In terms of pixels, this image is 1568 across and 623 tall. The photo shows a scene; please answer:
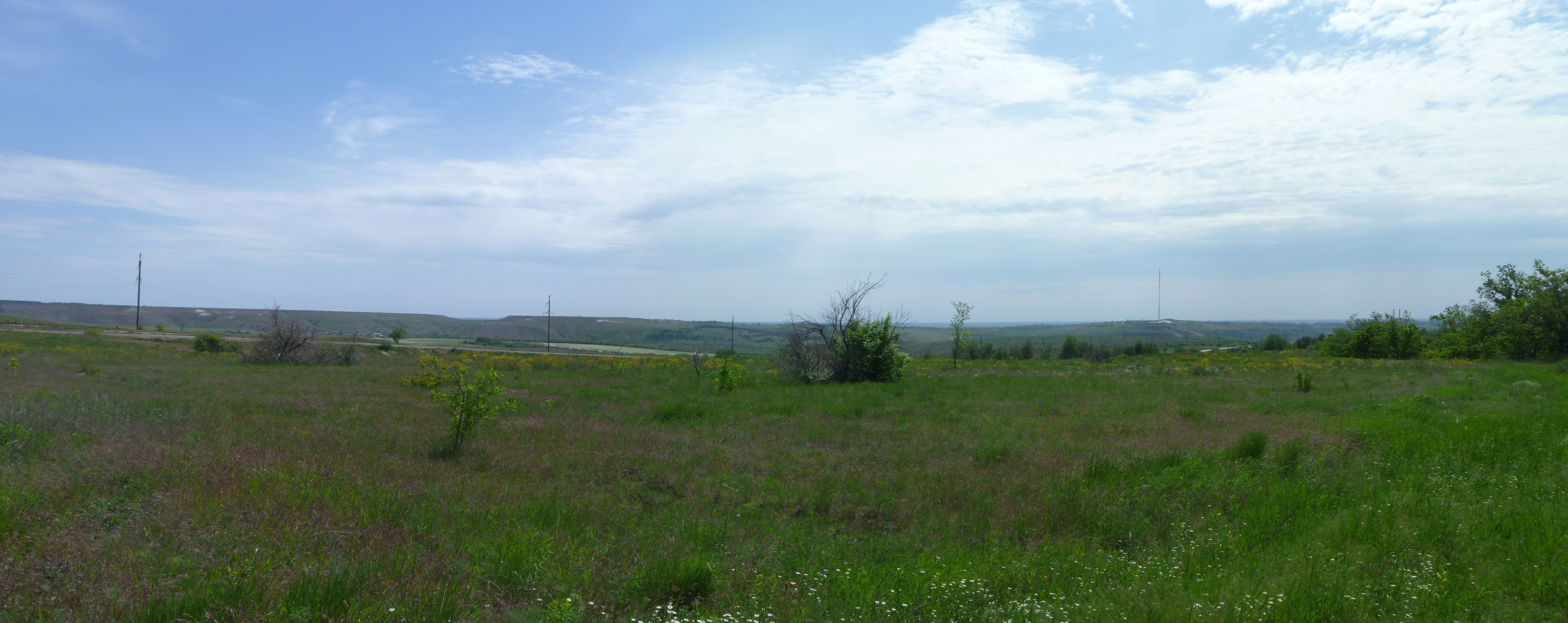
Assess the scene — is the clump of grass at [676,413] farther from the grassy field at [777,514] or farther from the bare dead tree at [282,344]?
the bare dead tree at [282,344]

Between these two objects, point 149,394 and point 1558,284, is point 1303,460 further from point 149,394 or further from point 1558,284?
point 1558,284

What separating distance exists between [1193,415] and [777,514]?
13.4m

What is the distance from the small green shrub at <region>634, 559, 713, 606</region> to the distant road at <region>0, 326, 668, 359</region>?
4675 cm

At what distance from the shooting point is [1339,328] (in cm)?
5859

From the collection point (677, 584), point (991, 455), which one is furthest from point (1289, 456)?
point (677, 584)

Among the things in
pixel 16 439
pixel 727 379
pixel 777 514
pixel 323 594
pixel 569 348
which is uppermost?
pixel 16 439

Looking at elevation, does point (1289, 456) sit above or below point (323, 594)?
below

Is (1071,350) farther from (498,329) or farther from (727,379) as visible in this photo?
(498,329)

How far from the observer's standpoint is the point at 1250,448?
11.4m

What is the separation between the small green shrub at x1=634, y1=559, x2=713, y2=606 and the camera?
5.13m

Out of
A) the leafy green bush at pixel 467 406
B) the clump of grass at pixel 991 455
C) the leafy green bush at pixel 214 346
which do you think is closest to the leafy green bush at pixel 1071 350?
the clump of grass at pixel 991 455

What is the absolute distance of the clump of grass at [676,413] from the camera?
55.7 ft

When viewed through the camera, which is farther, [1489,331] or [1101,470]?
[1489,331]

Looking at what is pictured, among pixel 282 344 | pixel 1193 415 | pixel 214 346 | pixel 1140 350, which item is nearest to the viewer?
pixel 1193 415
